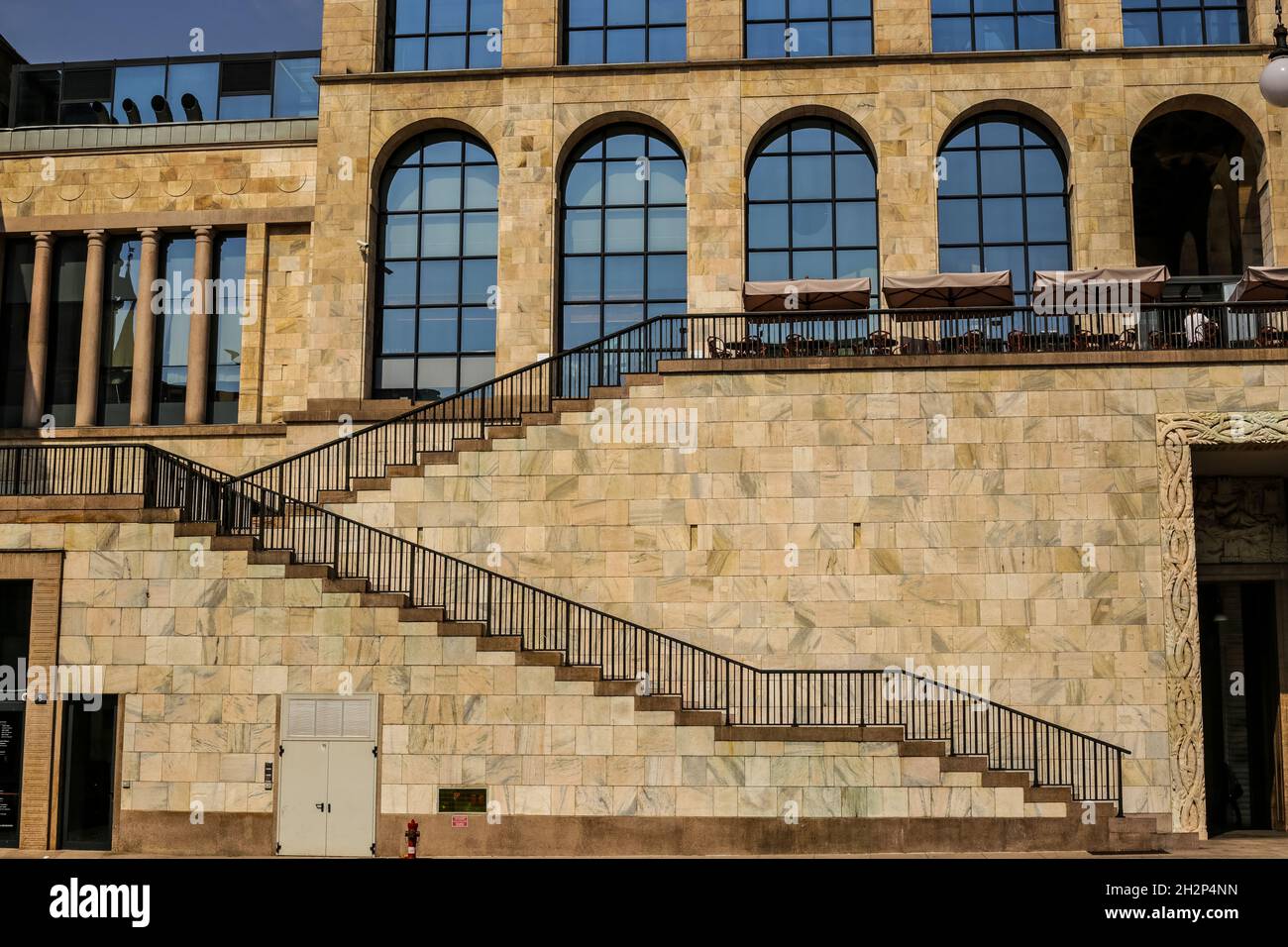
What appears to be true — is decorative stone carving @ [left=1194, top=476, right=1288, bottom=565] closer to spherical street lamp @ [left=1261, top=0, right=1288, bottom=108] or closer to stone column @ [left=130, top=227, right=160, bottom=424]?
spherical street lamp @ [left=1261, top=0, right=1288, bottom=108]

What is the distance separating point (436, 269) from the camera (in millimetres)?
34000

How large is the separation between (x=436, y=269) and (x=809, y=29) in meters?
11.4

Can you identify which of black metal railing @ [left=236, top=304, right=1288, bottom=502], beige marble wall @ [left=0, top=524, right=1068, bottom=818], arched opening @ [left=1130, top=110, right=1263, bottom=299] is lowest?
beige marble wall @ [left=0, top=524, right=1068, bottom=818]

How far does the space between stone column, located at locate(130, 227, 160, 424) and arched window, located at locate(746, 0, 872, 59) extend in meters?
16.4

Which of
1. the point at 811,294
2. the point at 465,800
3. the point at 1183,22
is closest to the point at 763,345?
the point at 811,294

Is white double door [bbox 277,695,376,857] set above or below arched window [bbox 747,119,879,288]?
below

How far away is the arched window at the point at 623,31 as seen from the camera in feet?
113

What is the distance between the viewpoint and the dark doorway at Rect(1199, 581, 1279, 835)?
28.7 metres

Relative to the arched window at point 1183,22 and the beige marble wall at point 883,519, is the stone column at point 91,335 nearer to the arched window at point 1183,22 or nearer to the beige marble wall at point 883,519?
the beige marble wall at point 883,519

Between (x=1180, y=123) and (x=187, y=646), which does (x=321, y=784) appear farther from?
(x=1180, y=123)

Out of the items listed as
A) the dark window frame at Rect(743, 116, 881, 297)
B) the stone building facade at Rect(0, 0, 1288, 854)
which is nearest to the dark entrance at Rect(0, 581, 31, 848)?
the stone building facade at Rect(0, 0, 1288, 854)

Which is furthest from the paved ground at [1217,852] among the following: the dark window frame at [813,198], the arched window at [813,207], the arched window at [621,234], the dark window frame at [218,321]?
the arched window at [621,234]

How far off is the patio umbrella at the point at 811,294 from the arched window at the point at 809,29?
7.89 metres
